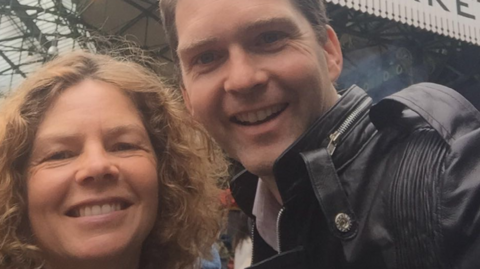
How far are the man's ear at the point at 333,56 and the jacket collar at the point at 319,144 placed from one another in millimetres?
205

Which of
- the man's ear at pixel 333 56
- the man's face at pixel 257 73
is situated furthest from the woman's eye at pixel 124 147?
the man's ear at pixel 333 56

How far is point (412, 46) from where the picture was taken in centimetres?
688

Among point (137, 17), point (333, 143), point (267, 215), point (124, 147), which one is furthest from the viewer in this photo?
point (137, 17)

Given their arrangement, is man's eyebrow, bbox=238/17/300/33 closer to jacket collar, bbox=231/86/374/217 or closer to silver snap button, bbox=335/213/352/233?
jacket collar, bbox=231/86/374/217

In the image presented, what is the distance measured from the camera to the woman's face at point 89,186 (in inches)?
46.9

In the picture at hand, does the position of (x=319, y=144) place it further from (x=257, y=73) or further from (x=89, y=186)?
(x=89, y=186)

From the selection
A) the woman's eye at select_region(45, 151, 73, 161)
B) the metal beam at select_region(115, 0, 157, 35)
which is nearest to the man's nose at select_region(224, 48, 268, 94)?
the woman's eye at select_region(45, 151, 73, 161)

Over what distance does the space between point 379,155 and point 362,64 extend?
6.41m

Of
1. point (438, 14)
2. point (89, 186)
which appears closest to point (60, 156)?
point (89, 186)

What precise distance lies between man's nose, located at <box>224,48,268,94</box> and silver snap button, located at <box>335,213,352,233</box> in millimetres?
372

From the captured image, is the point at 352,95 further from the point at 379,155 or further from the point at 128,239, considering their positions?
the point at 128,239

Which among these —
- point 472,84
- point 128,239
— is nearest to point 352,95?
point 128,239

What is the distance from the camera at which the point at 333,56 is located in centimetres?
138

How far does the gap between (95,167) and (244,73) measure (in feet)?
1.35
